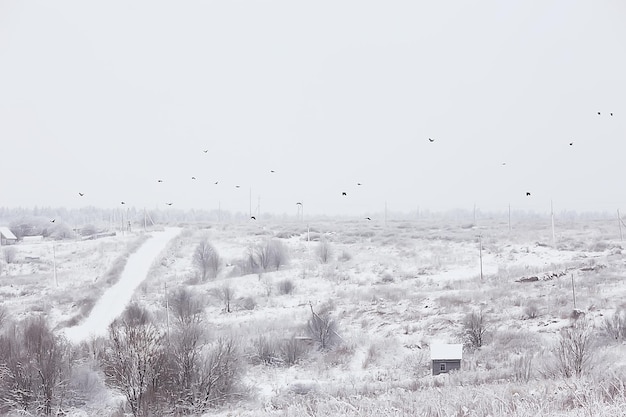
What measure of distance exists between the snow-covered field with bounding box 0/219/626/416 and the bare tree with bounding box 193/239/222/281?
922mm

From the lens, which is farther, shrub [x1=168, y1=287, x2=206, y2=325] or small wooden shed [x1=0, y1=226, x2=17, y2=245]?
small wooden shed [x1=0, y1=226, x2=17, y2=245]

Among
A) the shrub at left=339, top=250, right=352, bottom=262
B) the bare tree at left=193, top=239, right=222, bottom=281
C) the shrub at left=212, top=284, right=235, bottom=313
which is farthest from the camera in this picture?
the shrub at left=339, top=250, right=352, bottom=262

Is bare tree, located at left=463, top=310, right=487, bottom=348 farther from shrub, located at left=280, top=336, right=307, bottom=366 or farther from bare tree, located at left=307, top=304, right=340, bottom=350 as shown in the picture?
shrub, located at left=280, top=336, right=307, bottom=366

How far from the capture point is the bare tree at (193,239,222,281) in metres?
54.7

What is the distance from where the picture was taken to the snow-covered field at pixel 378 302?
57.8ft

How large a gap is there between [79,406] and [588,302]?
2477 cm

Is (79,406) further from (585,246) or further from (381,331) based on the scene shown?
(585,246)

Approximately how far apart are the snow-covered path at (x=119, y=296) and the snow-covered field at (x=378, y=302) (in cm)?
15

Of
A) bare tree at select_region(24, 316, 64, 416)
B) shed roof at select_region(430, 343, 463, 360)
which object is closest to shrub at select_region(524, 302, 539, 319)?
shed roof at select_region(430, 343, 463, 360)

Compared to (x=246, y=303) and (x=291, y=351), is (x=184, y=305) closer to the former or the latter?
(x=246, y=303)

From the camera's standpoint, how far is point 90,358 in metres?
26.4

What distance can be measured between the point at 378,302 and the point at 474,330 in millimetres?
10602

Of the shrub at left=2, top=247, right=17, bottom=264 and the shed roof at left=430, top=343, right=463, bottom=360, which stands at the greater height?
the shrub at left=2, top=247, right=17, bottom=264

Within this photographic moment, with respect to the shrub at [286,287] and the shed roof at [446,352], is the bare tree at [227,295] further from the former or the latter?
the shed roof at [446,352]
